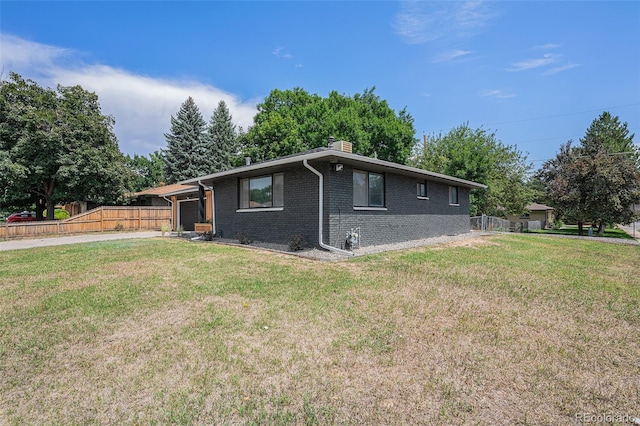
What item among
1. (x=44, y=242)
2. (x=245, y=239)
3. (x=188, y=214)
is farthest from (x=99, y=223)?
(x=245, y=239)

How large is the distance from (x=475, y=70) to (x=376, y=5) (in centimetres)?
574

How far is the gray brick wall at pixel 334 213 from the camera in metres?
9.15

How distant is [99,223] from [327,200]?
57.7 feet

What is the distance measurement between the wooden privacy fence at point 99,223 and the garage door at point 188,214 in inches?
49.9

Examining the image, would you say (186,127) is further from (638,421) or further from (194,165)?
(638,421)

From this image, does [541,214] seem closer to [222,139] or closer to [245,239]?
[222,139]

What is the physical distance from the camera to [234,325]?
3.70 meters

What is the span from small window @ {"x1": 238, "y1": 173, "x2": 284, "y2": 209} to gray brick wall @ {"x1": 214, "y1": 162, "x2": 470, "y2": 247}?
0.99 feet

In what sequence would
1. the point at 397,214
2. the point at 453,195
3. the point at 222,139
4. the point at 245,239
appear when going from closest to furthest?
the point at 245,239 < the point at 397,214 < the point at 453,195 < the point at 222,139

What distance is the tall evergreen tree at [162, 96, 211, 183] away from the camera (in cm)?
3034

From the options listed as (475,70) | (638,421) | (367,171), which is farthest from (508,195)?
(638,421)

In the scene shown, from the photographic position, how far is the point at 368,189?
10414mm

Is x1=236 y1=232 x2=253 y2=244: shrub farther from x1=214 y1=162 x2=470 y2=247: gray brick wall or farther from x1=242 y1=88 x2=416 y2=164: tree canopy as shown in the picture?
x1=242 y1=88 x2=416 y2=164: tree canopy

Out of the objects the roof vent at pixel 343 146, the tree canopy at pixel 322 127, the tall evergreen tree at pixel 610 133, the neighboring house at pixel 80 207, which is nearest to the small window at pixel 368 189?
the roof vent at pixel 343 146
